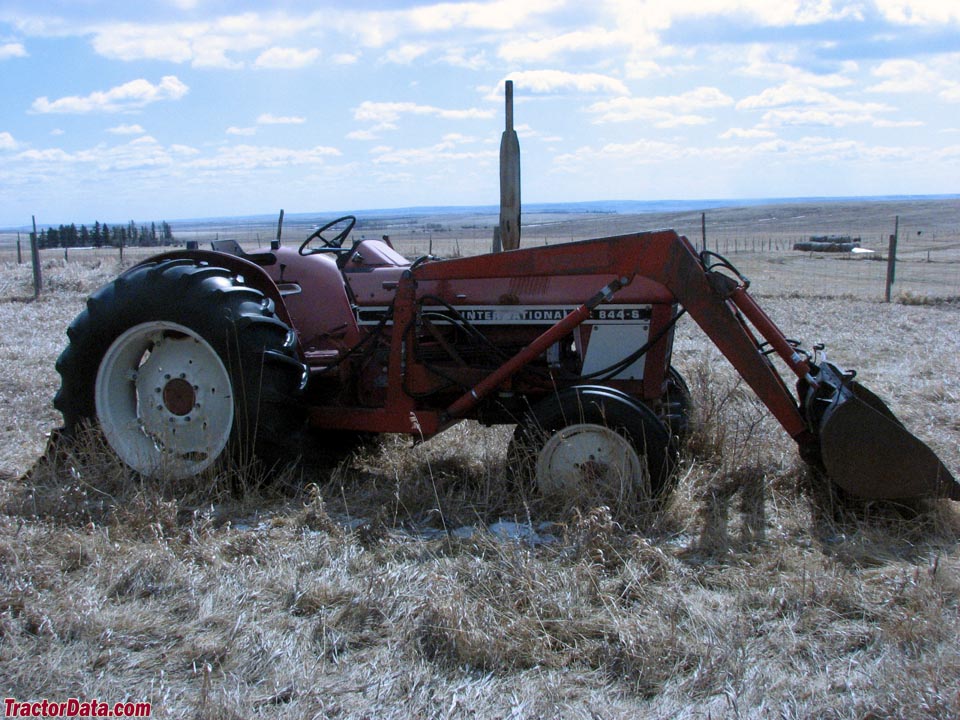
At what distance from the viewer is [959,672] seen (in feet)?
10.1

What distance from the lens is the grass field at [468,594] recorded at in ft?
10.3

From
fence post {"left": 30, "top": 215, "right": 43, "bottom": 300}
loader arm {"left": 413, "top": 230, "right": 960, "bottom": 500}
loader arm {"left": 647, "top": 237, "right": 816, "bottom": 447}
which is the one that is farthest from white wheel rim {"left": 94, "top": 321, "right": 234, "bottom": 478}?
fence post {"left": 30, "top": 215, "right": 43, "bottom": 300}

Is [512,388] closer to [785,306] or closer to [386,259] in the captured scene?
[386,259]

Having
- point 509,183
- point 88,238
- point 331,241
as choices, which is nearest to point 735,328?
point 331,241

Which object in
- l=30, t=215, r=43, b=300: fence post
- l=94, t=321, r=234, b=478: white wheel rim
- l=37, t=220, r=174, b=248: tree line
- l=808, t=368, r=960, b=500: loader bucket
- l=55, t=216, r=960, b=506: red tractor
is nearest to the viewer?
l=808, t=368, r=960, b=500: loader bucket

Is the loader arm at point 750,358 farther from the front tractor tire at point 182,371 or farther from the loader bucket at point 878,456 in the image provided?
the front tractor tire at point 182,371

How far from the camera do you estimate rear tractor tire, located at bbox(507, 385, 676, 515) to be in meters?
4.77

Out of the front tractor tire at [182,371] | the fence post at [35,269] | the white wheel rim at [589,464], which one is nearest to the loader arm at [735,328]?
the white wheel rim at [589,464]

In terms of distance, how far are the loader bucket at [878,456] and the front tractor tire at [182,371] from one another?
290 cm

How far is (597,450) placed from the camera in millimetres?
4848

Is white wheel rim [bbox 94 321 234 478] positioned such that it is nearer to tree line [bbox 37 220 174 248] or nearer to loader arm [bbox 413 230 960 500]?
loader arm [bbox 413 230 960 500]

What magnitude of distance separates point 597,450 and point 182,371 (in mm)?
2525

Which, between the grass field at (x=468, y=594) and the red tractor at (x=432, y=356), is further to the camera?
the red tractor at (x=432, y=356)

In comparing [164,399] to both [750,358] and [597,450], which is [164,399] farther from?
[750,358]
